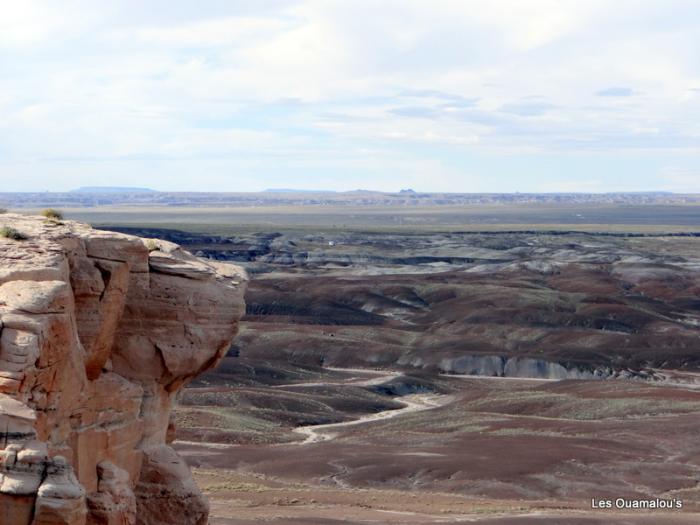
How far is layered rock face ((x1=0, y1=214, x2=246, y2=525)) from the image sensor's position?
42.3ft

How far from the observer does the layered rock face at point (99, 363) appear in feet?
42.3

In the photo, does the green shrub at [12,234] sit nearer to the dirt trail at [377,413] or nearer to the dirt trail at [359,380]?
the dirt trail at [377,413]

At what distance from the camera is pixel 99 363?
1661 centimetres

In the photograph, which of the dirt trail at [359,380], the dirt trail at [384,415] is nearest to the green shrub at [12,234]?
the dirt trail at [384,415]

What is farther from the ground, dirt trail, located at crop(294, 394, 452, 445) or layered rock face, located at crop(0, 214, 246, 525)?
layered rock face, located at crop(0, 214, 246, 525)

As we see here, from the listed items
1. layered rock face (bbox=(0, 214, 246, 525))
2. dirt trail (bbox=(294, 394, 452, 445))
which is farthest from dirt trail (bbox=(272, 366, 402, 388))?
layered rock face (bbox=(0, 214, 246, 525))

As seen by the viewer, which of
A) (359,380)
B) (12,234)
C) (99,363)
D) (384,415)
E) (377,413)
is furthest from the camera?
(359,380)

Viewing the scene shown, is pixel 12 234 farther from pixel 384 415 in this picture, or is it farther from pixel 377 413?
pixel 377 413

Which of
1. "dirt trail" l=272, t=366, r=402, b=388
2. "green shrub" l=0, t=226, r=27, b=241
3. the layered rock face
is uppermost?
"green shrub" l=0, t=226, r=27, b=241

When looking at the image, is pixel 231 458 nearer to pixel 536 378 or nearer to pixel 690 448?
pixel 690 448

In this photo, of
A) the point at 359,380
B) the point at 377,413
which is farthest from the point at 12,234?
the point at 359,380

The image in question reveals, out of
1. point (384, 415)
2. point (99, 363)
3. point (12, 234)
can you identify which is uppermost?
point (12, 234)

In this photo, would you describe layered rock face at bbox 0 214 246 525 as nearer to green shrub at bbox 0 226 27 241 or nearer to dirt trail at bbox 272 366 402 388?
green shrub at bbox 0 226 27 241

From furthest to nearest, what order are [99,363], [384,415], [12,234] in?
[384,415] < [99,363] < [12,234]
